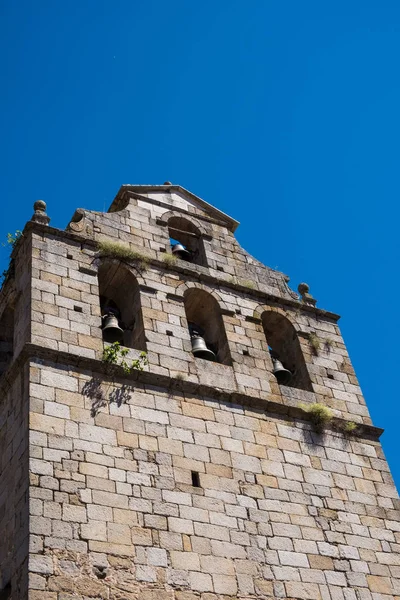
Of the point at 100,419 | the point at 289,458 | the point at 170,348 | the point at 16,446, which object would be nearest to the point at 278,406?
the point at 289,458

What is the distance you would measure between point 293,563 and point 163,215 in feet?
22.0

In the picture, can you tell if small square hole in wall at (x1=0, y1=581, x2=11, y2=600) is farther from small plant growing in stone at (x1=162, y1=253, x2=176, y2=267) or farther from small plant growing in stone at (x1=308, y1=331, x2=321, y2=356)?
small plant growing in stone at (x1=308, y1=331, x2=321, y2=356)

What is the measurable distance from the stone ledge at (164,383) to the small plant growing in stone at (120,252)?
7.95ft

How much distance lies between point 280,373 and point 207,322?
4.59 feet

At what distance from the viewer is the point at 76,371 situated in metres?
12.8

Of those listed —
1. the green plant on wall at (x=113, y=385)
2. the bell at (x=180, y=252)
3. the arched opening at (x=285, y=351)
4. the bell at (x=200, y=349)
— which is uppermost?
the bell at (x=180, y=252)

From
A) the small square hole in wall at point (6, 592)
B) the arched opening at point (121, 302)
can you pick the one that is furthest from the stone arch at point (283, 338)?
the small square hole in wall at point (6, 592)

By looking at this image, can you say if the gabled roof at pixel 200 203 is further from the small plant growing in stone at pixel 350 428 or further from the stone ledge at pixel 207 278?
the small plant growing in stone at pixel 350 428

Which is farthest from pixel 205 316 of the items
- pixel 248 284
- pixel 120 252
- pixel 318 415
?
pixel 318 415

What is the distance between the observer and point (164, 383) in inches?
526

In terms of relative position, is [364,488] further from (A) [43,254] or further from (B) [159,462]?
(A) [43,254]

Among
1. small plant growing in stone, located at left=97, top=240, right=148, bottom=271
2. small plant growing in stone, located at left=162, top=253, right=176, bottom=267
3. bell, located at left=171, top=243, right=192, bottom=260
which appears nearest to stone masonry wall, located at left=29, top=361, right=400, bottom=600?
small plant growing in stone, located at left=97, top=240, right=148, bottom=271

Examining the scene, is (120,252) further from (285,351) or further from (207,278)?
(285,351)

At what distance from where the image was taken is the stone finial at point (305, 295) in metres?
17.0
